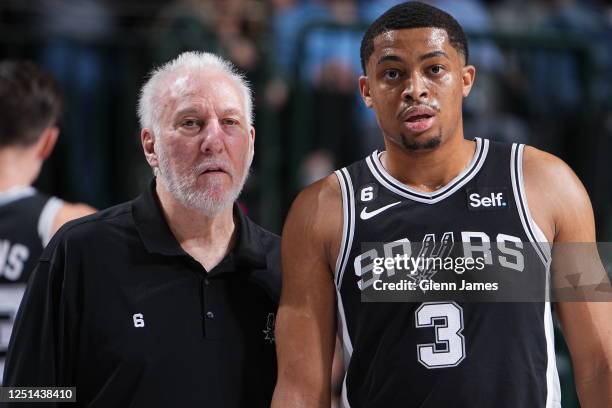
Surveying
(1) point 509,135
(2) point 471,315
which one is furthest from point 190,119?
(1) point 509,135

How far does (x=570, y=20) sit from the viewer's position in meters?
7.68

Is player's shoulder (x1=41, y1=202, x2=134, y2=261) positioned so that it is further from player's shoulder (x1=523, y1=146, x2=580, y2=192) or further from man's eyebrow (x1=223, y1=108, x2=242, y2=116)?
player's shoulder (x1=523, y1=146, x2=580, y2=192)

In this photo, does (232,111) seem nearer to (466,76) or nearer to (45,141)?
(466,76)

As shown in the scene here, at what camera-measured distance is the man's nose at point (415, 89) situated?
10.5 ft

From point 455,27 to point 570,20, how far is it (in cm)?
471

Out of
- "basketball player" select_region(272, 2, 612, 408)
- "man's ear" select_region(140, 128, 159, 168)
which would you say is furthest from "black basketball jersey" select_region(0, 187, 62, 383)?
"basketball player" select_region(272, 2, 612, 408)

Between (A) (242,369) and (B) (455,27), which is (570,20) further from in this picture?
(A) (242,369)

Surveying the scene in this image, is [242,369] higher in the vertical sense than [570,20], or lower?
lower

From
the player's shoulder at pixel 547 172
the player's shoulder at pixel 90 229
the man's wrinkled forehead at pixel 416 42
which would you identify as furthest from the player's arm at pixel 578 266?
the player's shoulder at pixel 90 229

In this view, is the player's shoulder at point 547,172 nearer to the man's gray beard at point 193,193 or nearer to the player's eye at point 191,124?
the man's gray beard at point 193,193

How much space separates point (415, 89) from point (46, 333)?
1402 millimetres

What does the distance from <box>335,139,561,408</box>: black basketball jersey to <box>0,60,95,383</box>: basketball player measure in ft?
4.33

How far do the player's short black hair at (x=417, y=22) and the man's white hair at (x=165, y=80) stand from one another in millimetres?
487

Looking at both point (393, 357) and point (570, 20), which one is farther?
point (570, 20)
